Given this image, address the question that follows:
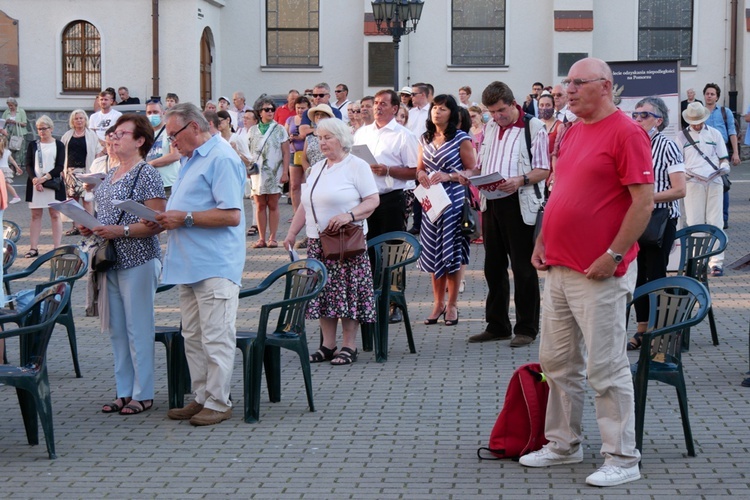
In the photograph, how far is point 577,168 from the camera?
5824mm

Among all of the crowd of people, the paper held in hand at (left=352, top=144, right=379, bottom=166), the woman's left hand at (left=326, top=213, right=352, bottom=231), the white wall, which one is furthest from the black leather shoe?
the white wall

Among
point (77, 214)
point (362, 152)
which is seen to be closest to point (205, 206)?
point (77, 214)

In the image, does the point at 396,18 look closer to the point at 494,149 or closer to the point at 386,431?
the point at 494,149

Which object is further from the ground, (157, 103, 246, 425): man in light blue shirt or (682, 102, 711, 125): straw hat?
(682, 102, 711, 125): straw hat

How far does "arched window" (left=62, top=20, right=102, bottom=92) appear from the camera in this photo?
29.7 m

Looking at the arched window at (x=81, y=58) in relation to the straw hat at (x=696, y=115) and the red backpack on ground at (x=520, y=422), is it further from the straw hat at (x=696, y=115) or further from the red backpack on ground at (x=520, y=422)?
the red backpack on ground at (x=520, y=422)

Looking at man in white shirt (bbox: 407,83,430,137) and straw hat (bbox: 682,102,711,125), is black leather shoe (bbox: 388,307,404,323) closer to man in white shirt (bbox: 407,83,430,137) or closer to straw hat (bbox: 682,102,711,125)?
straw hat (bbox: 682,102,711,125)

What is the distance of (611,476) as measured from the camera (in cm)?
590

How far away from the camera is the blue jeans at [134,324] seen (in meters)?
7.49

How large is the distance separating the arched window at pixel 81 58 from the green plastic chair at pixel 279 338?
22985 mm

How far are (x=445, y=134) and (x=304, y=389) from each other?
2909 millimetres

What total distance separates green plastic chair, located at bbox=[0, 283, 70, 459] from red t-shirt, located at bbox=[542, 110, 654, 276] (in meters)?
2.79

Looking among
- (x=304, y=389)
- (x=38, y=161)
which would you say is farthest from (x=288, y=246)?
(x=38, y=161)

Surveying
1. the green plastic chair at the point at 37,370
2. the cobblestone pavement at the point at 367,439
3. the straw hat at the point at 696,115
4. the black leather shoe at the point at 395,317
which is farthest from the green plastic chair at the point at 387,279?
the straw hat at the point at 696,115
